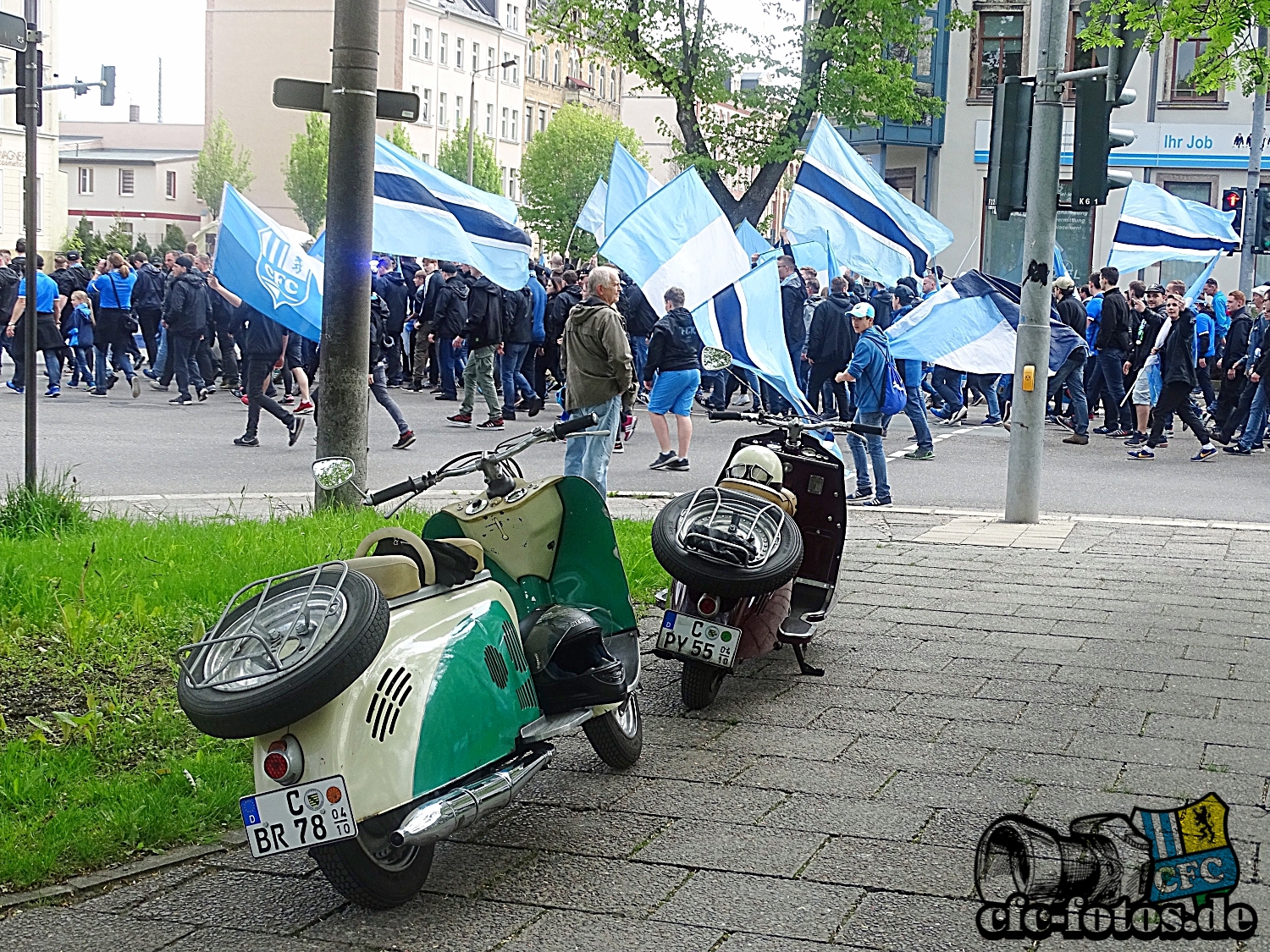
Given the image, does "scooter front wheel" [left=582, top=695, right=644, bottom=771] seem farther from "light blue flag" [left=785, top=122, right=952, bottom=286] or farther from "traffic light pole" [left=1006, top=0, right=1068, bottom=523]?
"light blue flag" [left=785, top=122, right=952, bottom=286]

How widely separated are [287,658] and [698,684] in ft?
8.60

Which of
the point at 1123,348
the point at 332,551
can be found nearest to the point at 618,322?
the point at 332,551

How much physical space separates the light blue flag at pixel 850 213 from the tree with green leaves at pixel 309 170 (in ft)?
203

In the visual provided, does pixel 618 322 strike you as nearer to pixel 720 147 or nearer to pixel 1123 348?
pixel 1123 348

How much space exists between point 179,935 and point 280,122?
9398 centimetres

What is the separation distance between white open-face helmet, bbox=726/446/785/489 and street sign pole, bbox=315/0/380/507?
3.06m

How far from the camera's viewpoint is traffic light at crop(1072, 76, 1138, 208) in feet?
34.9

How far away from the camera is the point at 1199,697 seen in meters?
6.55

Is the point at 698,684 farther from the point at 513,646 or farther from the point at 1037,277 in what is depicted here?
the point at 1037,277

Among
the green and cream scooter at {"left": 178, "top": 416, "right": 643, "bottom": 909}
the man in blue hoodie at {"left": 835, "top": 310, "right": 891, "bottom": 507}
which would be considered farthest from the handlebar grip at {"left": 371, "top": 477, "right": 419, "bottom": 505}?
the man in blue hoodie at {"left": 835, "top": 310, "right": 891, "bottom": 507}

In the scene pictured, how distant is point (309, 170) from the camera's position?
81375 millimetres

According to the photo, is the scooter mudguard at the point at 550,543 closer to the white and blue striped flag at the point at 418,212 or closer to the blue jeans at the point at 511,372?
the white and blue striped flag at the point at 418,212

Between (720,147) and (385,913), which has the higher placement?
(720,147)

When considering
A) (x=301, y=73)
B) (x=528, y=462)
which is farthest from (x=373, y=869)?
(x=301, y=73)
